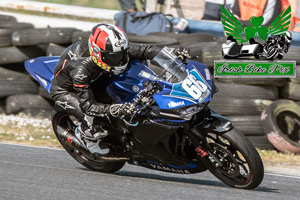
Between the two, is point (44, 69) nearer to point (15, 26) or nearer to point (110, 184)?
point (110, 184)

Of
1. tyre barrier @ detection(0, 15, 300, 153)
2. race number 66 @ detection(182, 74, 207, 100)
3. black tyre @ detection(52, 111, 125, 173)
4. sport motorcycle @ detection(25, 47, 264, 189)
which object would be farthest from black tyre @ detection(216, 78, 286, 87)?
race number 66 @ detection(182, 74, 207, 100)

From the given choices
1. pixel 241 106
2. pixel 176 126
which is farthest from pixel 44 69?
pixel 241 106

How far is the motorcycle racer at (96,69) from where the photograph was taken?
15.8 ft

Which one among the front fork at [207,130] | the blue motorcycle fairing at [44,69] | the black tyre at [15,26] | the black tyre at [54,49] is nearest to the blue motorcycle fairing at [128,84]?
the front fork at [207,130]

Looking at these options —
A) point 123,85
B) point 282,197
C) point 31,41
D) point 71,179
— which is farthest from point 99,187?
point 31,41

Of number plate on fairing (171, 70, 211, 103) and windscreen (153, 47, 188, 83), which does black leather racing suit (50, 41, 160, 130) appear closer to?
windscreen (153, 47, 188, 83)

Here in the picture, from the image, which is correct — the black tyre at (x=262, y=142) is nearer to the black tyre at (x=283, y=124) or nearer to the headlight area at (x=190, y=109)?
the black tyre at (x=283, y=124)

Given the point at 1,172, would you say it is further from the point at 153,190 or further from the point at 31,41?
the point at 31,41

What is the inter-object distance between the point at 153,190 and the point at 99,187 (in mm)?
477

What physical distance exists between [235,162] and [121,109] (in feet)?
3.56

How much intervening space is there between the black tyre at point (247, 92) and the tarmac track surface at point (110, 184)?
1.98 meters

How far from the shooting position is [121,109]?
15.4ft

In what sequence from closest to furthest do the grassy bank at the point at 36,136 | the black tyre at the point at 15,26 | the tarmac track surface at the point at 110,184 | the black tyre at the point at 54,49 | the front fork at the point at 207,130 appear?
the tarmac track surface at the point at 110,184 < the front fork at the point at 207,130 < the grassy bank at the point at 36,136 < the black tyre at the point at 54,49 < the black tyre at the point at 15,26

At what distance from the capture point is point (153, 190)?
4.68 meters
